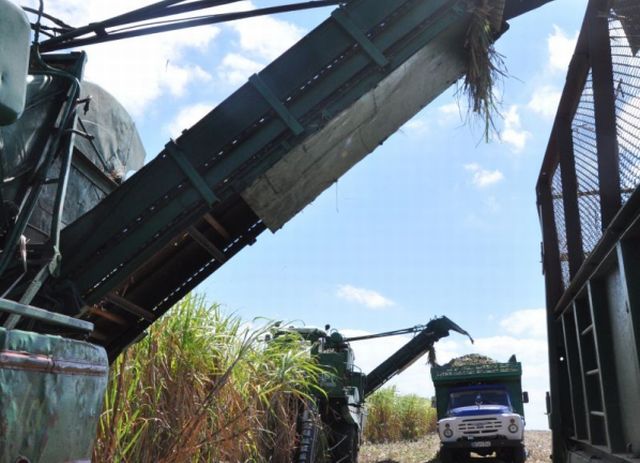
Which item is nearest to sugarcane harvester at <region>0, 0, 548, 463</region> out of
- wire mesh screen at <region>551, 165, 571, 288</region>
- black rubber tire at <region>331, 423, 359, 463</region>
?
wire mesh screen at <region>551, 165, 571, 288</region>

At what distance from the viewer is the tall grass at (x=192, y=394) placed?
4.11m

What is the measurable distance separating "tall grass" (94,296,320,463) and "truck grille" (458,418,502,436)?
313 inches

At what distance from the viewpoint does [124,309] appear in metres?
4.16

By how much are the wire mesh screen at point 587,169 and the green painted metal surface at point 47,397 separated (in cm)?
274

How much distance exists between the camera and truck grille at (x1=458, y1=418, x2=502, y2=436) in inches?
511

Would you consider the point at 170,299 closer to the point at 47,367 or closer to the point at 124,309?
the point at 124,309

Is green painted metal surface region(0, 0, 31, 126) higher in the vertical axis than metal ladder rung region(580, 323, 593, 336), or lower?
higher

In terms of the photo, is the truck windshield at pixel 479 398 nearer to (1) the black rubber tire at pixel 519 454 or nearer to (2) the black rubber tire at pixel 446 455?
(1) the black rubber tire at pixel 519 454

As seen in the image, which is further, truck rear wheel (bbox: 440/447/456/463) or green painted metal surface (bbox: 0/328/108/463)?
truck rear wheel (bbox: 440/447/456/463)

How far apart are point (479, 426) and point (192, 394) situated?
995 cm

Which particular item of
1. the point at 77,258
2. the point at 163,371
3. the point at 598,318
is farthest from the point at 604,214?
the point at 163,371

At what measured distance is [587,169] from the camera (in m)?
3.88

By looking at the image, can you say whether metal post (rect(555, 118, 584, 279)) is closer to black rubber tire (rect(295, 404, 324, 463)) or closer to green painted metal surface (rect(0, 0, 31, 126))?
green painted metal surface (rect(0, 0, 31, 126))

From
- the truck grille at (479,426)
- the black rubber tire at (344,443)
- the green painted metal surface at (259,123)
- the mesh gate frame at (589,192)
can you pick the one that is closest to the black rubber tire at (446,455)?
the truck grille at (479,426)
